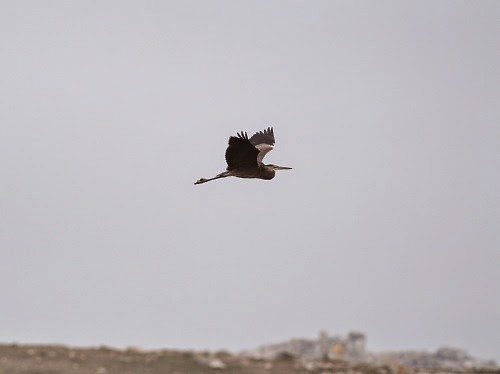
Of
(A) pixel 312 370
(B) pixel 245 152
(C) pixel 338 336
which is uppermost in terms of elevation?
(B) pixel 245 152

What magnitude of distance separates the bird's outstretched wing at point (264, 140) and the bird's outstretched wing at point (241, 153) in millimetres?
2804

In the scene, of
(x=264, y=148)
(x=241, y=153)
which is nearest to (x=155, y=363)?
(x=241, y=153)

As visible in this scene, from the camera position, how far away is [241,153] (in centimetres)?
2578

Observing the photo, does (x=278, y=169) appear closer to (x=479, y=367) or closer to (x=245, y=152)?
(x=245, y=152)

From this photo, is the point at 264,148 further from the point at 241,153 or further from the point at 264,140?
the point at 241,153

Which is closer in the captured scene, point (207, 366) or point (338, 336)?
point (207, 366)

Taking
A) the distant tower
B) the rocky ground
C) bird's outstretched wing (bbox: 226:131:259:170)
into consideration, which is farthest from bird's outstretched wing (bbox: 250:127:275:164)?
the rocky ground

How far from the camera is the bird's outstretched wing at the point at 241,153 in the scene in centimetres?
2508

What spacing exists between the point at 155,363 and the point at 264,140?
13.8m

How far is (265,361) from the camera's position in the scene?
18516mm

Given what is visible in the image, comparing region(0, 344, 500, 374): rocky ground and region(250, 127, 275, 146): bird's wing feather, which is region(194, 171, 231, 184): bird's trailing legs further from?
region(0, 344, 500, 374): rocky ground

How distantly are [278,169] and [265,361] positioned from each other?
10704 mm

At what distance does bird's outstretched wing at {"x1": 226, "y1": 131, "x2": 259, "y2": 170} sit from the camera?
82.3 ft

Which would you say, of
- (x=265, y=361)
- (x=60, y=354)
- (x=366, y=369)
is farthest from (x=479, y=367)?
(x=60, y=354)
